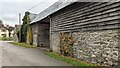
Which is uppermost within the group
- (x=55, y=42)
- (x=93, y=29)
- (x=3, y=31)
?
(x=3, y=31)

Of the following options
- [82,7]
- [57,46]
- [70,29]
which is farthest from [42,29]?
[82,7]

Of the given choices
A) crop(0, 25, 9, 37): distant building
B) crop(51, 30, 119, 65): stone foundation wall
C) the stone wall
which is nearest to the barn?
crop(51, 30, 119, 65): stone foundation wall

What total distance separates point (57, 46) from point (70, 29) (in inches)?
143

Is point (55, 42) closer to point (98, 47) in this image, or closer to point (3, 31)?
point (98, 47)

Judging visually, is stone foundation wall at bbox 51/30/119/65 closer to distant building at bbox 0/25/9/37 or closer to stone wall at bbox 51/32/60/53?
stone wall at bbox 51/32/60/53

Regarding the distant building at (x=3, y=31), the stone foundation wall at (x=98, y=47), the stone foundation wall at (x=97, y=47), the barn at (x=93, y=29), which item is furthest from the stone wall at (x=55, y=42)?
the distant building at (x=3, y=31)

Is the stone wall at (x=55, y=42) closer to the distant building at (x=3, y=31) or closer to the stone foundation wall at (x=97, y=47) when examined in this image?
the stone foundation wall at (x=97, y=47)

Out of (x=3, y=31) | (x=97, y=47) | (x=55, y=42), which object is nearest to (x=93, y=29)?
(x=97, y=47)

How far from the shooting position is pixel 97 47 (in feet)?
37.7

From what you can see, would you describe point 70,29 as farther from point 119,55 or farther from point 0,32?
point 0,32

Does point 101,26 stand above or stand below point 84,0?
below

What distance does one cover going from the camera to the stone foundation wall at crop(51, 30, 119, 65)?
10.0 meters

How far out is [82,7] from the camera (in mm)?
13516

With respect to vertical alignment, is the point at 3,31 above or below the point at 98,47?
above
